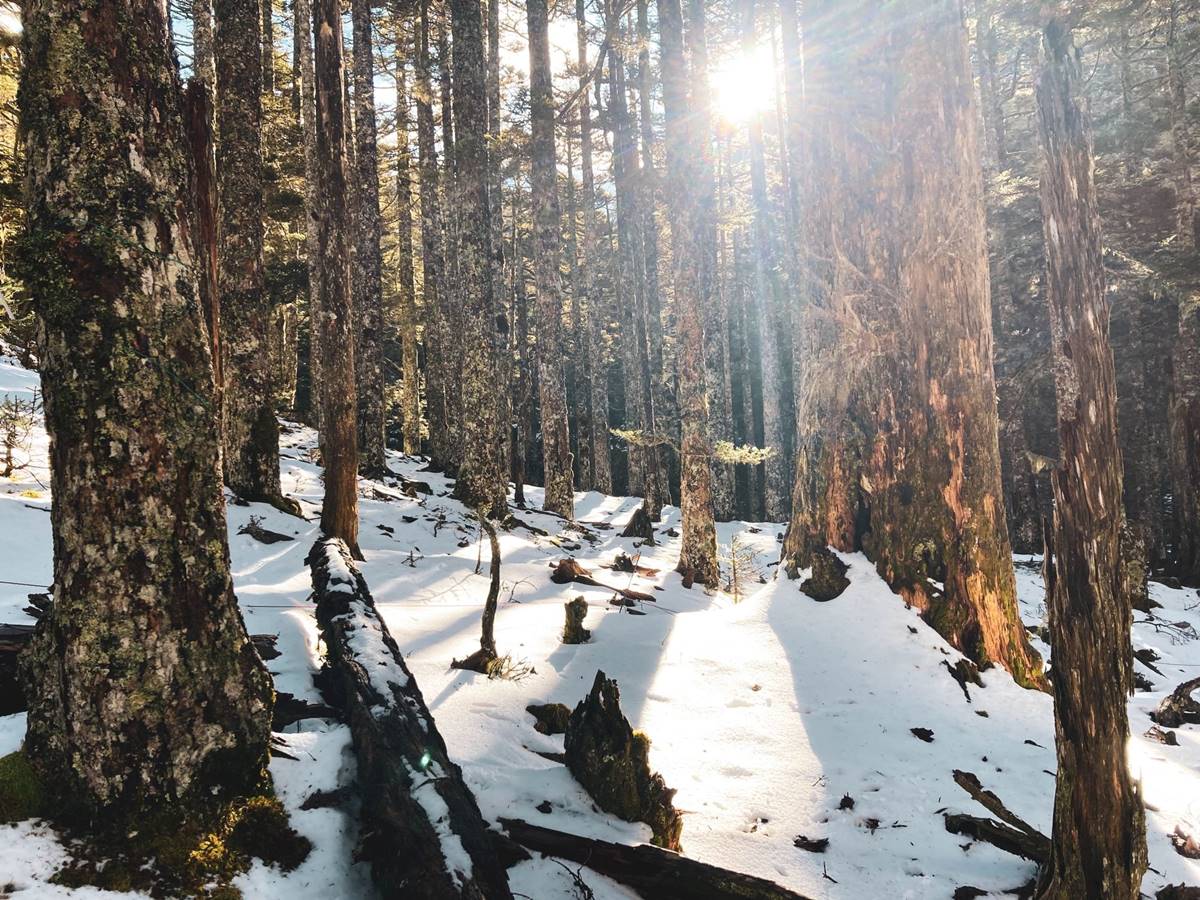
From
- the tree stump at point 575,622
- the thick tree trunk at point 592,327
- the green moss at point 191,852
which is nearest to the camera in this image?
the green moss at point 191,852

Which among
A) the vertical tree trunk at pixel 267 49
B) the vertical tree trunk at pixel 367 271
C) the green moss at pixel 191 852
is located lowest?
the green moss at pixel 191 852

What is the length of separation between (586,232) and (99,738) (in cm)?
2300

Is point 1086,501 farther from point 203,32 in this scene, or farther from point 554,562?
point 203,32

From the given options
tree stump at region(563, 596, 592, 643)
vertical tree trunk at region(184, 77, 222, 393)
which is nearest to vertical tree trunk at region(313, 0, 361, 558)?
tree stump at region(563, 596, 592, 643)

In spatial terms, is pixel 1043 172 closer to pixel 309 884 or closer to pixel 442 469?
pixel 309 884

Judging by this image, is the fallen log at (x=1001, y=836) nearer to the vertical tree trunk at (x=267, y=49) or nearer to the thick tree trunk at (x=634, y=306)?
the thick tree trunk at (x=634, y=306)

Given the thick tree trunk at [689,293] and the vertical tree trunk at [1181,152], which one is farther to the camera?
the vertical tree trunk at [1181,152]

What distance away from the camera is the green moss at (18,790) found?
6.88 feet

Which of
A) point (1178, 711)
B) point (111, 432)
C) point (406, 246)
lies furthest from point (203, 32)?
point (1178, 711)

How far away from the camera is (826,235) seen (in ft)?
20.8

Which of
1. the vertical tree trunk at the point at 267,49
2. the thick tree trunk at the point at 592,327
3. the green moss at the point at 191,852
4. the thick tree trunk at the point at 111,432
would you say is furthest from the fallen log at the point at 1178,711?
the vertical tree trunk at the point at 267,49

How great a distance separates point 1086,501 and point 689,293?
7731 mm

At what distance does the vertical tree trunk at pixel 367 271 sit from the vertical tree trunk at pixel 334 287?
5479 millimetres

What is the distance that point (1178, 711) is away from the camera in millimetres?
4840
